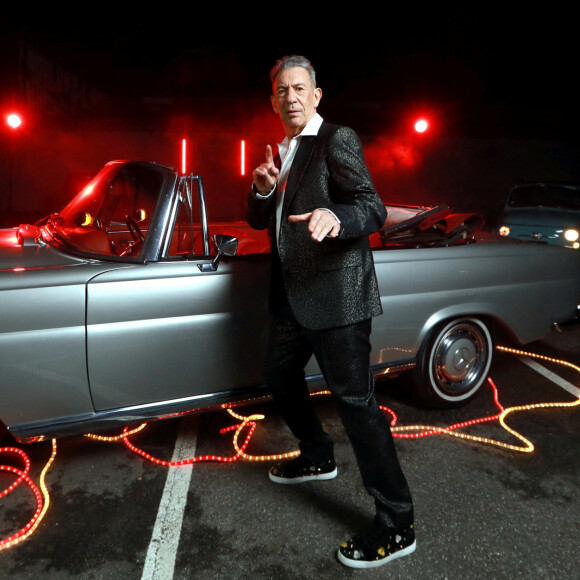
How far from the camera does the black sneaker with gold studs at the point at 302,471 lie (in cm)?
263

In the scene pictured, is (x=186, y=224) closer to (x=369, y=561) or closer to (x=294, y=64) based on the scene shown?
(x=294, y=64)

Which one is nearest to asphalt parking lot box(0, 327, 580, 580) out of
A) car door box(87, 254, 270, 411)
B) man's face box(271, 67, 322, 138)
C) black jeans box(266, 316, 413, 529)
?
black jeans box(266, 316, 413, 529)

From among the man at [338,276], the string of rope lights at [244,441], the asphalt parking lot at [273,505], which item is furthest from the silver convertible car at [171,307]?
the man at [338,276]

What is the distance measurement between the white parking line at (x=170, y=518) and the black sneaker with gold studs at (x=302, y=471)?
471 mm

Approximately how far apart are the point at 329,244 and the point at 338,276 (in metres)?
0.13

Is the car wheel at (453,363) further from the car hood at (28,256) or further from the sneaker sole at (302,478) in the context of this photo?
the car hood at (28,256)

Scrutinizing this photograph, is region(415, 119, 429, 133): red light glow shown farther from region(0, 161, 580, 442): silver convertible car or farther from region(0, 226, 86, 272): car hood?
region(0, 226, 86, 272): car hood

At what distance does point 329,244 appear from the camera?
1986mm

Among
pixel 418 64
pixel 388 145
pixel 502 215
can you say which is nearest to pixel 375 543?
pixel 502 215

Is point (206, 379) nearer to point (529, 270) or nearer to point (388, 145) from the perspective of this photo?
point (529, 270)

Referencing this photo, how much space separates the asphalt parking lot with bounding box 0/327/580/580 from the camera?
6.89 feet

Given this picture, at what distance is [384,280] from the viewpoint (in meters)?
2.98

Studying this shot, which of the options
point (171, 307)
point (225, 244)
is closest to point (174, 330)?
point (171, 307)

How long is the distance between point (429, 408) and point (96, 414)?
2.17m
